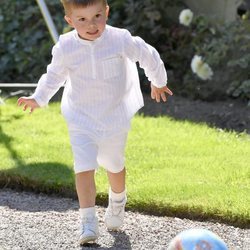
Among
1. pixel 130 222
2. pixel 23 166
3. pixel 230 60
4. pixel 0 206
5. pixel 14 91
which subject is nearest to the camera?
pixel 130 222

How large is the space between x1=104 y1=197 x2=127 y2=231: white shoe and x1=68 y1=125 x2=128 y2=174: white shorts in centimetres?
18

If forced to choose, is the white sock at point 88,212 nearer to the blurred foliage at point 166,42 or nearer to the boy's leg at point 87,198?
the boy's leg at point 87,198

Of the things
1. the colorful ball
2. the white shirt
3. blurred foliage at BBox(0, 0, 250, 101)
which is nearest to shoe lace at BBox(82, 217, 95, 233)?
the white shirt

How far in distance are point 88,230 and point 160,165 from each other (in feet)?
4.60

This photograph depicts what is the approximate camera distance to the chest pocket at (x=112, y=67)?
4223 mm

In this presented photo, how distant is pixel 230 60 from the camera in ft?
24.9

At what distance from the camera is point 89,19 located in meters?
4.14

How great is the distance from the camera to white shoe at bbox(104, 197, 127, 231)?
14.4 feet

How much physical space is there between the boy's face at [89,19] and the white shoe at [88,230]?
89 cm

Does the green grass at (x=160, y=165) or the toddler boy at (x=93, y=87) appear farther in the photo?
the green grass at (x=160, y=165)

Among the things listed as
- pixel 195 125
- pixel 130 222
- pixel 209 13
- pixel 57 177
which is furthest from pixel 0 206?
pixel 209 13

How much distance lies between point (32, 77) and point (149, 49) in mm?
4368

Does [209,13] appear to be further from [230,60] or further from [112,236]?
[112,236]

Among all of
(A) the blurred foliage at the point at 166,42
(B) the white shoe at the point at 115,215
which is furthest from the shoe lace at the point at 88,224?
(A) the blurred foliage at the point at 166,42
